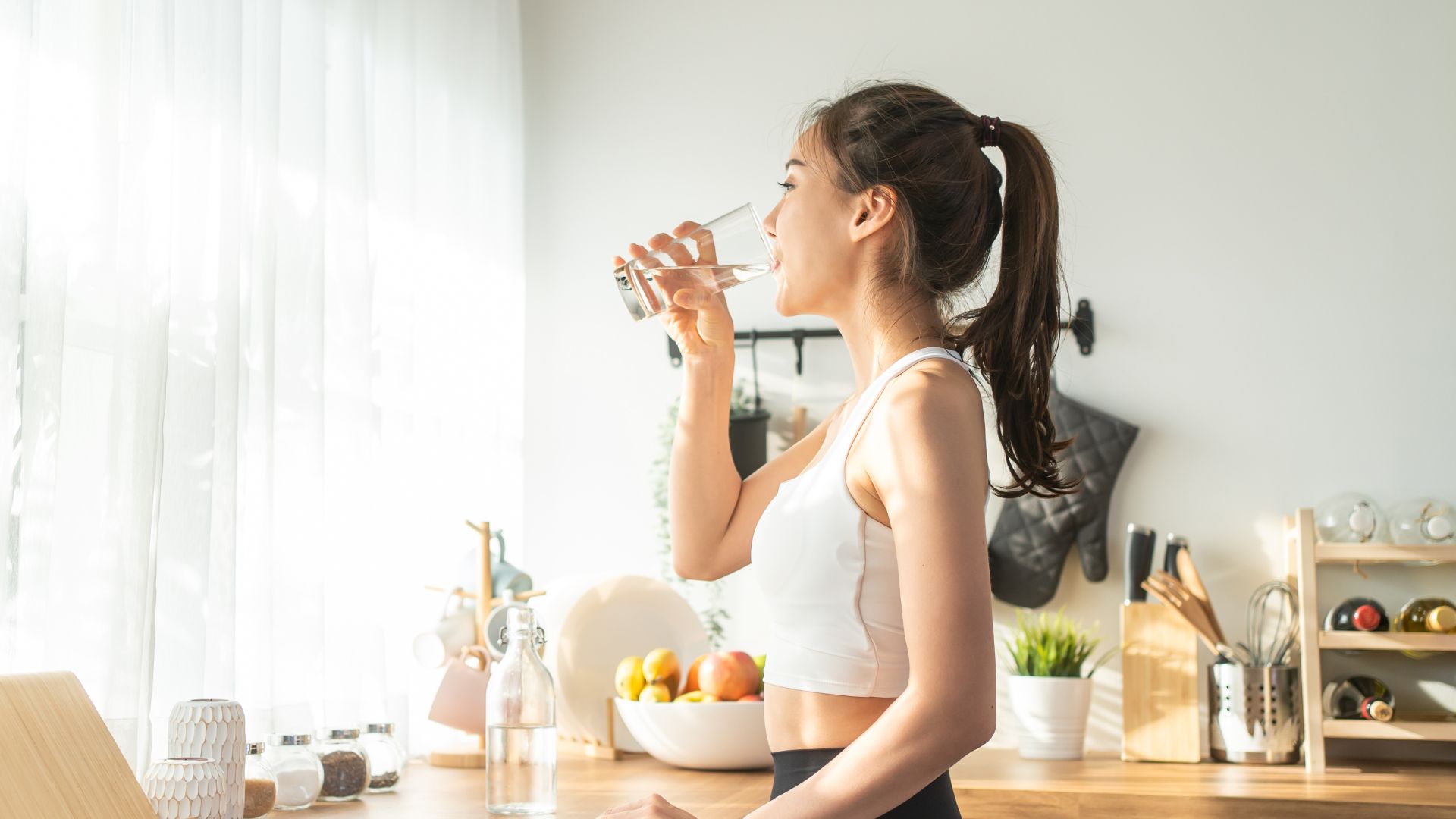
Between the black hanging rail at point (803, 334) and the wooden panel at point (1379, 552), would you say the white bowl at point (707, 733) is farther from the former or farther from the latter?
the wooden panel at point (1379, 552)

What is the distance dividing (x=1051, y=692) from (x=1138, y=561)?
0.92 feet

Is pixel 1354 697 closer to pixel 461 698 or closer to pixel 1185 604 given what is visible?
pixel 1185 604

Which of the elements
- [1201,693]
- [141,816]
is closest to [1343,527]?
[1201,693]

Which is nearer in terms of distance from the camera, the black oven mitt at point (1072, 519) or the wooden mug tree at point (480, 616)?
the wooden mug tree at point (480, 616)

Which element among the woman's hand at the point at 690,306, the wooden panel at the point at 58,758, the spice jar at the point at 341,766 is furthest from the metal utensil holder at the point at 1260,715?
the wooden panel at the point at 58,758

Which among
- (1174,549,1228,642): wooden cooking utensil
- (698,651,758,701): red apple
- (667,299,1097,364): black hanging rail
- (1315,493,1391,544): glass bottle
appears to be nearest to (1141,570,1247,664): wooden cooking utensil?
(1174,549,1228,642): wooden cooking utensil

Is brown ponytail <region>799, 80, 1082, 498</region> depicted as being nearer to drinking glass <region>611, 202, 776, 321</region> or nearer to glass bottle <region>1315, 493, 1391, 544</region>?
drinking glass <region>611, 202, 776, 321</region>

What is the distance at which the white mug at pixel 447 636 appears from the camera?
179 centimetres

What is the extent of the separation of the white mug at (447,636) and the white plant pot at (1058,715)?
37.1 inches

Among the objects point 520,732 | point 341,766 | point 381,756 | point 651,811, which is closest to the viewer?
point 651,811

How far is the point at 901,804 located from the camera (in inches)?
31.3

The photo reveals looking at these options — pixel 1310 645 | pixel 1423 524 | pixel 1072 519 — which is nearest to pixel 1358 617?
pixel 1310 645

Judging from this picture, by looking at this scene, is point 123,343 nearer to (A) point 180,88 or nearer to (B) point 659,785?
(A) point 180,88

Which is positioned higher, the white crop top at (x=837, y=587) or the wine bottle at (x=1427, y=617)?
the white crop top at (x=837, y=587)
